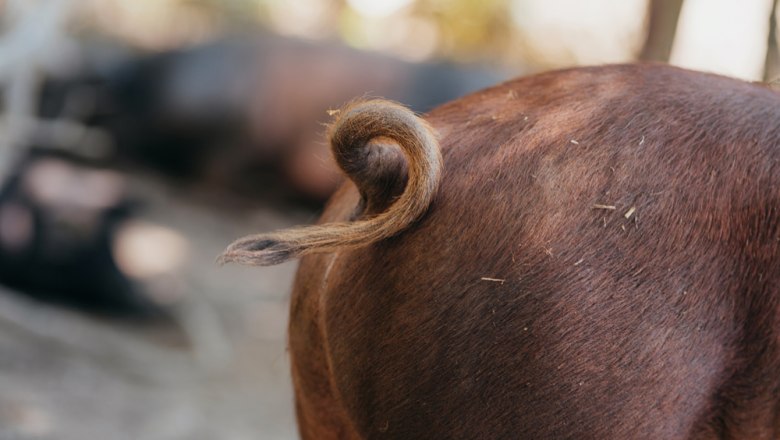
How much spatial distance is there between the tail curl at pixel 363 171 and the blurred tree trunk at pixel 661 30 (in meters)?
2.06

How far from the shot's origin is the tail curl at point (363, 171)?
1146mm

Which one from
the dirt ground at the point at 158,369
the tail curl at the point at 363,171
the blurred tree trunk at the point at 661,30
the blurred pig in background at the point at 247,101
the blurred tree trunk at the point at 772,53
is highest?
the blurred pig in background at the point at 247,101

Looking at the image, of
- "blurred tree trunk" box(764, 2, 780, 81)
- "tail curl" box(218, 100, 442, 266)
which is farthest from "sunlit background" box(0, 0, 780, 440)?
"tail curl" box(218, 100, 442, 266)

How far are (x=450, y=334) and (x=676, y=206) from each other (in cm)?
36

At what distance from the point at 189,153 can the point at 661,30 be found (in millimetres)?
4691

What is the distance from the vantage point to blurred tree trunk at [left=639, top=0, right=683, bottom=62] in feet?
9.82

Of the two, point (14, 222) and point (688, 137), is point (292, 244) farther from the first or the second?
point (14, 222)

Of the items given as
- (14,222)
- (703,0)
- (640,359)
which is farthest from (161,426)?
(703,0)

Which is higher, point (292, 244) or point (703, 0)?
point (703, 0)

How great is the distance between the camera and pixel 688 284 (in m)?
1.13

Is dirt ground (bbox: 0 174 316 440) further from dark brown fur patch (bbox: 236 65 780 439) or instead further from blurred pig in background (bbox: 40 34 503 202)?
blurred pig in background (bbox: 40 34 503 202)

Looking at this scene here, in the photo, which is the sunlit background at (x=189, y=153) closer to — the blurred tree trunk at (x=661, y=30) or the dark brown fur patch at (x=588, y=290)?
the blurred tree trunk at (x=661, y=30)

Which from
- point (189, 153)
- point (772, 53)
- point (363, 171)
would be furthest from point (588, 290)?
point (189, 153)

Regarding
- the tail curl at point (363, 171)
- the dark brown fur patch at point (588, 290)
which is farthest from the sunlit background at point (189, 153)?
the dark brown fur patch at point (588, 290)
